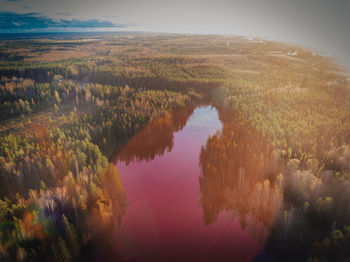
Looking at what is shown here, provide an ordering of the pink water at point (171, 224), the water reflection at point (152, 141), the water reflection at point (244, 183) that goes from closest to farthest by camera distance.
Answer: the pink water at point (171, 224), the water reflection at point (244, 183), the water reflection at point (152, 141)

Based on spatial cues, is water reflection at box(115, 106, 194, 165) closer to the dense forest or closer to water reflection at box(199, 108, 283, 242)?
the dense forest

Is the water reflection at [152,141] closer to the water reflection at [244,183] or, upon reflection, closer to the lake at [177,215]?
the lake at [177,215]

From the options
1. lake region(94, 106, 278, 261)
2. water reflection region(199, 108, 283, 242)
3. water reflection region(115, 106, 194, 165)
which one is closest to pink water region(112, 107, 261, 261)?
lake region(94, 106, 278, 261)

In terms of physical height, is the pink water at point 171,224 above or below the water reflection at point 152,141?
below

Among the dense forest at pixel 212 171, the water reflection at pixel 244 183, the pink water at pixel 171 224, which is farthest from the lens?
the water reflection at pixel 244 183

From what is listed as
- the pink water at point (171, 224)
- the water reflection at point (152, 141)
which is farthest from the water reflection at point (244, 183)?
the water reflection at point (152, 141)

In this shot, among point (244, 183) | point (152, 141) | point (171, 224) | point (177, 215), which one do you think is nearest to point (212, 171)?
point (244, 183)
